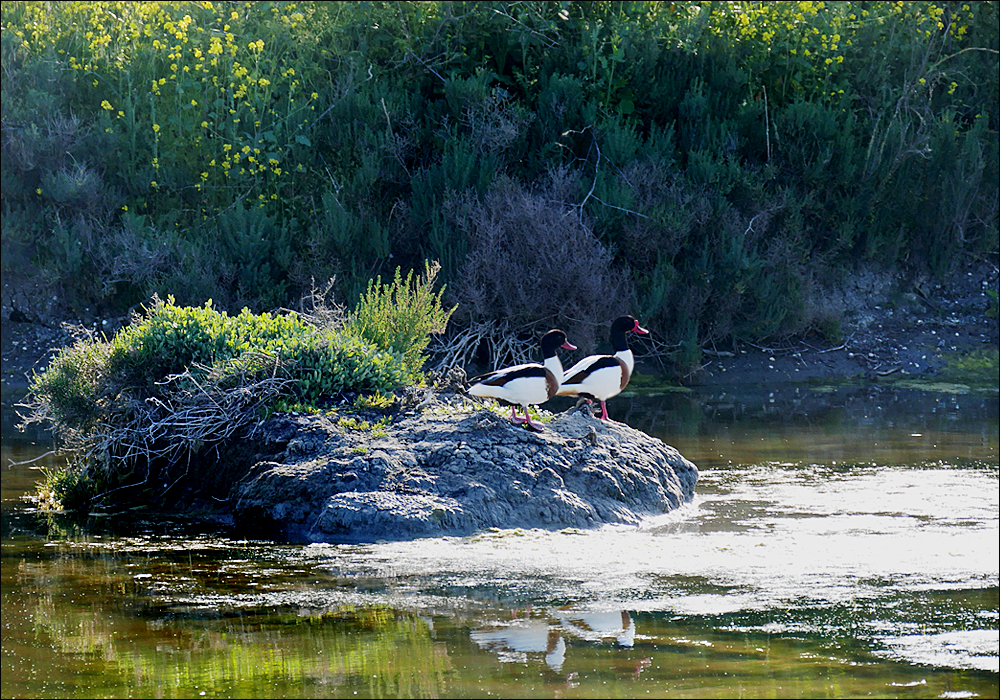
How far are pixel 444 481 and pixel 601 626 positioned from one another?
9.95ft

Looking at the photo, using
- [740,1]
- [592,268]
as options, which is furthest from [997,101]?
[592,268]

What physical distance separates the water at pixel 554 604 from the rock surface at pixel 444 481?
282mm

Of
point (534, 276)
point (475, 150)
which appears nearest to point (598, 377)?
point (534, 276)

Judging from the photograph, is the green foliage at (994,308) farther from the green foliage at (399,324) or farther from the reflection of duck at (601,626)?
the reflection of duck at (601,626)

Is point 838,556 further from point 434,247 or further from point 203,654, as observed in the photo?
point 434,247

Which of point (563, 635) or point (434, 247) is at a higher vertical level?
point (563, 635)

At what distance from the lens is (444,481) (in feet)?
31.4

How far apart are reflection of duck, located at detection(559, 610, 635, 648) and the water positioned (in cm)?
2

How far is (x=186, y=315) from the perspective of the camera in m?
11.4

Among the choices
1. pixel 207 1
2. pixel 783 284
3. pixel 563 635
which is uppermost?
pixel 207 1

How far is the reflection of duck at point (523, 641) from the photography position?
20.4 feet

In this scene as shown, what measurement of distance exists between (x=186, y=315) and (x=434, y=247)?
6516mm

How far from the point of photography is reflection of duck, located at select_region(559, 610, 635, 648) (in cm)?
654

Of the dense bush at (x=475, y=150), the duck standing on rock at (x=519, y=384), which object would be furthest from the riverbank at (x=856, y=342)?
the duck standing on rock at (x=519, y=384)
